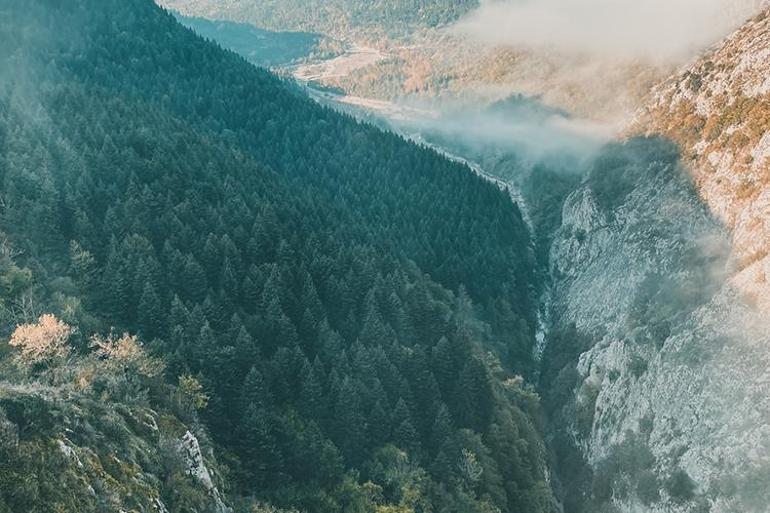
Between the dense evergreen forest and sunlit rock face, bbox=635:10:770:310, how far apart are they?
47.8 metres

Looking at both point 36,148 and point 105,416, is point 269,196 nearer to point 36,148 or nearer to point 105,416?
point 36,148

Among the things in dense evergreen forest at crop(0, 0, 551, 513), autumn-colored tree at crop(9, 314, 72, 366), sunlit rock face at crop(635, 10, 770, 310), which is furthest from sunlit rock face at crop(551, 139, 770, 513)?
autumn-colored tree at crop(9, 314, 72, 366)

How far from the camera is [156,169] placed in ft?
371

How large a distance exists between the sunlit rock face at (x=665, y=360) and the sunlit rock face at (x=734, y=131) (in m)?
3.67

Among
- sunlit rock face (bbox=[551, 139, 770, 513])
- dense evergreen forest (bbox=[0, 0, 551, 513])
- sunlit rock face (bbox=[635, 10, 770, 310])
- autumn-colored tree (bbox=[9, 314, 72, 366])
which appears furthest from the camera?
sunlit rock face (bbox=[635, 10, 770, 310])

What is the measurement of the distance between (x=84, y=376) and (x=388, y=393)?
150 feet

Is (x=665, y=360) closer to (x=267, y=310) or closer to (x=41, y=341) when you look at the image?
(x=267, y=310)

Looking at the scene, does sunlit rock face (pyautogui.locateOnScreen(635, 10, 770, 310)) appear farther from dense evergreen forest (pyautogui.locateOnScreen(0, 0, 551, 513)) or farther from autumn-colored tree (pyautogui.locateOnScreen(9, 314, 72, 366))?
autumn-colored tree (pyautogui.locateOnScreen(9, 314, 72, 366))

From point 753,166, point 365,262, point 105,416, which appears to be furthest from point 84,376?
point 753,166

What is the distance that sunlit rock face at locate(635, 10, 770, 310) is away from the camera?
10825 cm

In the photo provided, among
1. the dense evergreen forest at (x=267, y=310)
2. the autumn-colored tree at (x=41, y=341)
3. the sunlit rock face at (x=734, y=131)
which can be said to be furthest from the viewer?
the sunlit rock face at (x=734, y=131)

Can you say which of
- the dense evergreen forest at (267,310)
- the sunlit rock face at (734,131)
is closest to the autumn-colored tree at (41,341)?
the dense evergreen forest at (267,310)

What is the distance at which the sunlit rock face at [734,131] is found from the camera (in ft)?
355

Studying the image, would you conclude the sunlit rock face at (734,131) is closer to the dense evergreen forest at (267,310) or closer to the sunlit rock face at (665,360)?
the sunlit rock face at (665,360)
